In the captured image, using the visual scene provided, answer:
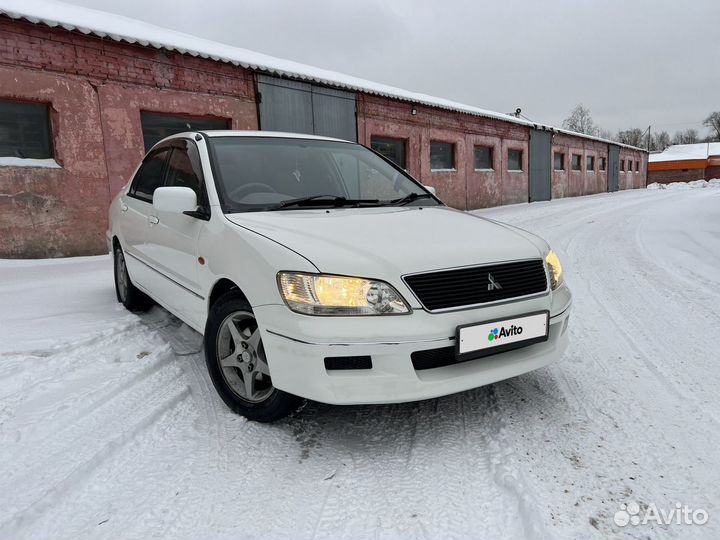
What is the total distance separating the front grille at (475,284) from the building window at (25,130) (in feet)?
25.0

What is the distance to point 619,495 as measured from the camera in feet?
5.76

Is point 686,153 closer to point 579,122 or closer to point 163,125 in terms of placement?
point 579,122

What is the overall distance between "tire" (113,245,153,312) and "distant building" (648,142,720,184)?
59266 mm

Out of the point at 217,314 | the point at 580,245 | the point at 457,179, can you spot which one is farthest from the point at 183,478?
the point at 457,179

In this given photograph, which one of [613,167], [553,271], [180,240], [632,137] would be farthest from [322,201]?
[632,137]

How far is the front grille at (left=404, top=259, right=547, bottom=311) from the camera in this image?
6.61 feet

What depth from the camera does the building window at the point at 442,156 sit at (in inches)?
592

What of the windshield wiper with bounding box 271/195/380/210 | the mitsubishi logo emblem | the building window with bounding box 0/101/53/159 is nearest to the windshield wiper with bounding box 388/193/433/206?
the windshield wiper with bounding box 271/195/380/210

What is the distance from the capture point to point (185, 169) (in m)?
3.19

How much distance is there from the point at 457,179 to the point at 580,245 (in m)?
8.54

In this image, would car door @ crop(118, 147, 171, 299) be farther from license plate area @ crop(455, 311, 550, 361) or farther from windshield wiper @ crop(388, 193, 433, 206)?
license plate area @ crop(455, 311, 550, 361)

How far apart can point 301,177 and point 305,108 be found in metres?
8.15

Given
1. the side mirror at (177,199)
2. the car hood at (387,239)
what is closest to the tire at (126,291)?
the side mirror at (177,199)

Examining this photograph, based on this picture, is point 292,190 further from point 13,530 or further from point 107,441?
point 13,530
